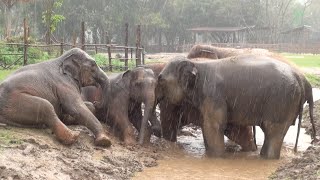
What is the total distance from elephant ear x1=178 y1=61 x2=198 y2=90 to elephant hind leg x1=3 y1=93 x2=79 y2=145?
7.63 ft

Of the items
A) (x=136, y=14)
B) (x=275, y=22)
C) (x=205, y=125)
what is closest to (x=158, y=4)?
(x=136, y=14)

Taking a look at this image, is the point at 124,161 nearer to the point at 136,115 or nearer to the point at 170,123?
the point at 136,115

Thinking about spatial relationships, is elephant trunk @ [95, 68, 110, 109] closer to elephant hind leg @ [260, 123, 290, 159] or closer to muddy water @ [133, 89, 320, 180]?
muddy water @ [133, 89, 320, 180]

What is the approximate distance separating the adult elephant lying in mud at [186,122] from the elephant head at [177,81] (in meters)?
0.23

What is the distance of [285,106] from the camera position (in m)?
8.23

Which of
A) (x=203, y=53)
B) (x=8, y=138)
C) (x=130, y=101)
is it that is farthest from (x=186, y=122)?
(x=8, y=138)

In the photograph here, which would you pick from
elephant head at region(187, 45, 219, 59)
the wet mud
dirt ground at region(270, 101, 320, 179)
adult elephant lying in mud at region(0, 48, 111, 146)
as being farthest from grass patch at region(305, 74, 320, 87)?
adult elephant lying in mud at region(0, 48, 111, 146)

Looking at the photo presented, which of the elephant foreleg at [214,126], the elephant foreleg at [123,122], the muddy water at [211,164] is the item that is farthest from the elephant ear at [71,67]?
the elephant foreleg at [214,126]

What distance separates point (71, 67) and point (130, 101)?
1.22 meters

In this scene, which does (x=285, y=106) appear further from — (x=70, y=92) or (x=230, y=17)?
(x=230, y=17)

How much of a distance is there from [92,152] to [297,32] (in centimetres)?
5844

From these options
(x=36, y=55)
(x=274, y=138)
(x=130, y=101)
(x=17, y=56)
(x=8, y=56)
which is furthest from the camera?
(x=36, y=55)

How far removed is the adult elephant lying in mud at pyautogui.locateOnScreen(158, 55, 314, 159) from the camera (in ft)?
27.0

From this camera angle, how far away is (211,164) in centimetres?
798
